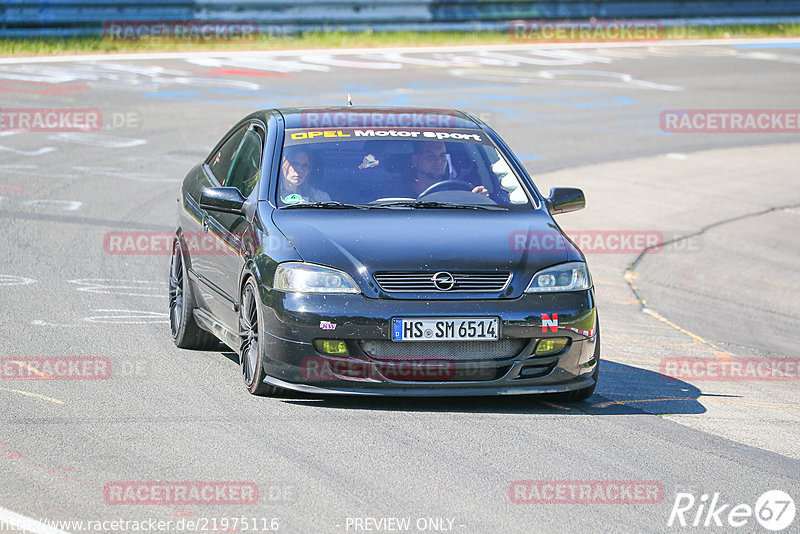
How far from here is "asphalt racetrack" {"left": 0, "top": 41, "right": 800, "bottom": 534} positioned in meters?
5.38

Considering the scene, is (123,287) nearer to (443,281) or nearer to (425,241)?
(425,241)

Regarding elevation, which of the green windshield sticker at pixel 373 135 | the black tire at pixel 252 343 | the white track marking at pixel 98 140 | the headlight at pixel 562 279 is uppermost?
the green windshield sticker at pixel 373 135

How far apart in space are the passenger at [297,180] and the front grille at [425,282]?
3.38 ft

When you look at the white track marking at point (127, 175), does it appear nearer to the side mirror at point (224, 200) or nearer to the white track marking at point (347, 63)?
the side mirror at point (224, 200)

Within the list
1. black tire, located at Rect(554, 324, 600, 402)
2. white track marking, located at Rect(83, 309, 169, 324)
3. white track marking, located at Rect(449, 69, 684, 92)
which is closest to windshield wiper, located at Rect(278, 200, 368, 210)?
black tire, located at Rect(554, 324, 600, 402)

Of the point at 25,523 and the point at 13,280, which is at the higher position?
the point at 25,523

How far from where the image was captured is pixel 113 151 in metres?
18.1

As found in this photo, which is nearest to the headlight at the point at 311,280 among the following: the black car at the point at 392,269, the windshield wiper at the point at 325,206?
the black car at the point at 392,269

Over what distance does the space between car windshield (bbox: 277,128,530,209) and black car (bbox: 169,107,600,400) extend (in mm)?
10

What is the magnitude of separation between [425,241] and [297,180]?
108cm

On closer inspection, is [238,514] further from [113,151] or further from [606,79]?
[606,79]

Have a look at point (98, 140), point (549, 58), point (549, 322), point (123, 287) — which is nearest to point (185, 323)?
point (123, 287)

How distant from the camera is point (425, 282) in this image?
6.78m

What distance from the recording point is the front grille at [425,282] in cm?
677
